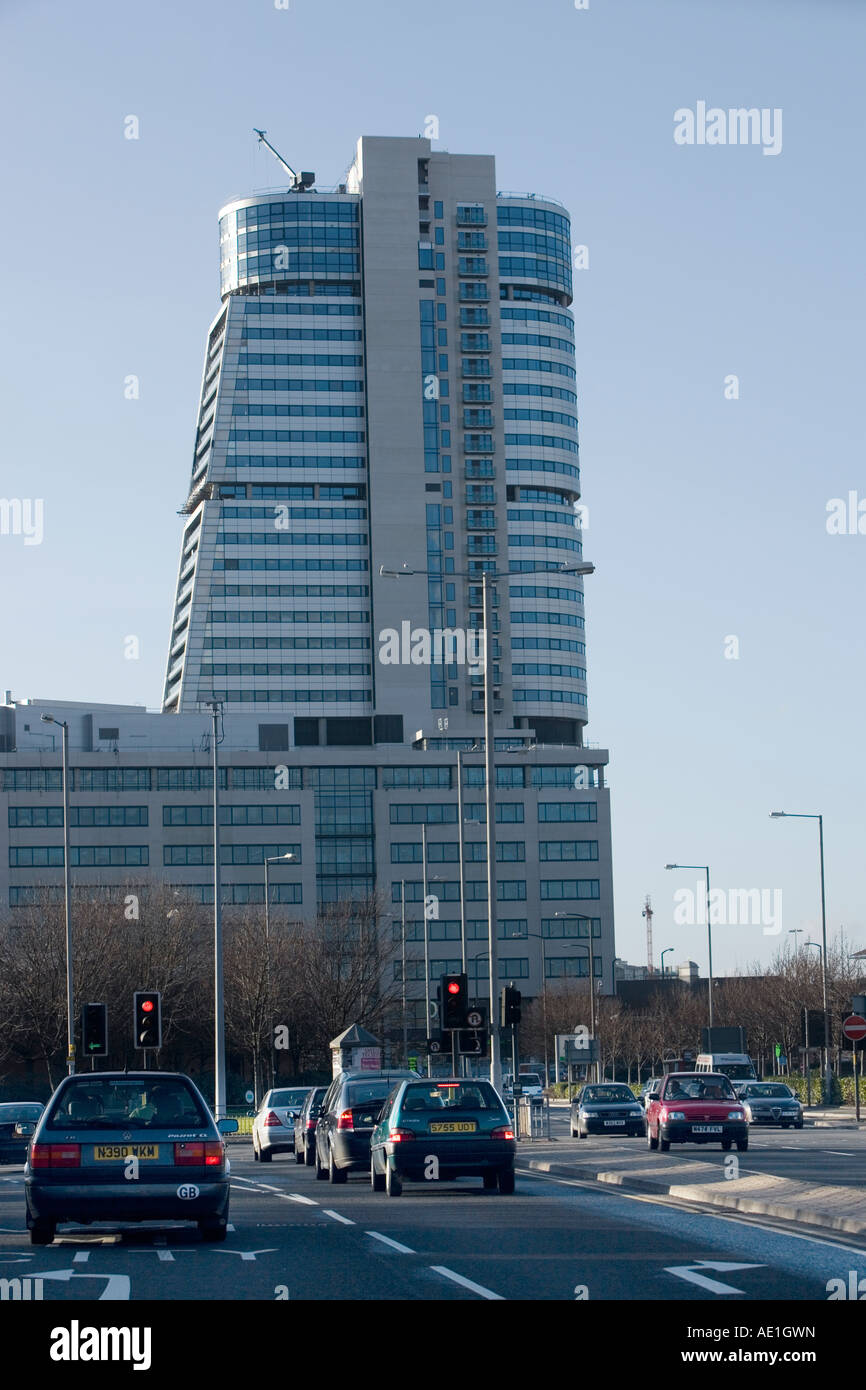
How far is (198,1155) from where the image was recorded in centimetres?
1773

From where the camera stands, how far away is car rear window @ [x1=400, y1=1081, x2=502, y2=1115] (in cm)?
2505

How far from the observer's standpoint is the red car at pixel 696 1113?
36.8 m

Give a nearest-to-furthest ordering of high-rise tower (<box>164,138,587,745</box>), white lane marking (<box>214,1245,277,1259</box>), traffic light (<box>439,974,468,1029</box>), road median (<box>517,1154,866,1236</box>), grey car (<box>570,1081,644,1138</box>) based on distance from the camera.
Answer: white lane marking (<box>214,1245,277,1259</box>) → road median (<box>517,1154,866,1236</box>) → traffic light (<box>439,974,468,1029</box>) → grey car (<box>570,1081,644,1138</box>) → high-rise tower (<box>164,138,587,745</box>)

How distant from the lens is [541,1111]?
153ft

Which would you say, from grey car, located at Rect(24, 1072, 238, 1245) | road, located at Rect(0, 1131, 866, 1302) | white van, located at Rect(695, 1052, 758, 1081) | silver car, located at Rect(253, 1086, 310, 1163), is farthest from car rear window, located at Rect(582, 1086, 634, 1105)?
grey car, located at Rect(24, 1072, 238, 1245)

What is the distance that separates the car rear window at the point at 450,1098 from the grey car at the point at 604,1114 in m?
22.2

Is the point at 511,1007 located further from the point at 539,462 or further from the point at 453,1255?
the point at 539,462

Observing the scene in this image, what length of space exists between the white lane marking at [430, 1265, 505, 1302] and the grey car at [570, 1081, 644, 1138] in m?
32.3

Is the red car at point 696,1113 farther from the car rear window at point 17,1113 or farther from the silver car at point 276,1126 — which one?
the car rear window at point 17,1113

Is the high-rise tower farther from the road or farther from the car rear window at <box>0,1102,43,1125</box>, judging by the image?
the road

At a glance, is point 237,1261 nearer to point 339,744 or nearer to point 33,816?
point 33,816

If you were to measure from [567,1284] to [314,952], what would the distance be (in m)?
74.2

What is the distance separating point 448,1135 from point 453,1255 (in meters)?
8.63

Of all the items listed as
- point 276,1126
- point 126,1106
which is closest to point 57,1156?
point 126,1106
